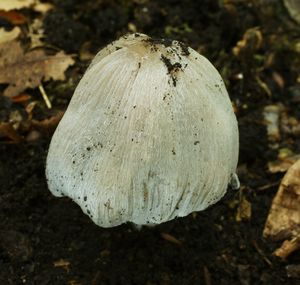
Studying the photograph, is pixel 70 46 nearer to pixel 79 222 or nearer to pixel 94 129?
pixel 79 222

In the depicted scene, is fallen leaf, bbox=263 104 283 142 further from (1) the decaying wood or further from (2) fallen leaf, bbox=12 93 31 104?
(2) fallen leaf, bbox=12 93 31 104

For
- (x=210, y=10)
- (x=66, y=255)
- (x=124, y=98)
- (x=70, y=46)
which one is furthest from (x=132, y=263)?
(x=210, y=10)

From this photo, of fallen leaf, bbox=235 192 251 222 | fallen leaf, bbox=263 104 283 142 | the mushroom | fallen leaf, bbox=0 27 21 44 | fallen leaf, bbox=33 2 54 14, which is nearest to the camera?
the mushroom

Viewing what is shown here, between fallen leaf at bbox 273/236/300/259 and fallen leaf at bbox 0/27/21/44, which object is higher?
fallen leaf at bbox 0/27/21/44

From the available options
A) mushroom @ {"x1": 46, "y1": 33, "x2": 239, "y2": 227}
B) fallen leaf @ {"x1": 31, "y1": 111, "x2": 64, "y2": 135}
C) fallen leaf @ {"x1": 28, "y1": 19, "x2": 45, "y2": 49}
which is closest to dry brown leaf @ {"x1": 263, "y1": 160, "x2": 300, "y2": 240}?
mushroom @ {"x1": 46, "y1": 33, "x2": 239, "y2": 227}

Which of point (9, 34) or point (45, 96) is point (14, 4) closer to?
point (9, 34)

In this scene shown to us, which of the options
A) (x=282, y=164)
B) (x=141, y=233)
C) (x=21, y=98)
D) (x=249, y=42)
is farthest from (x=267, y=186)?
(x=21, y=98)

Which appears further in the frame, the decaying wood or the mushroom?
the decaying wood
